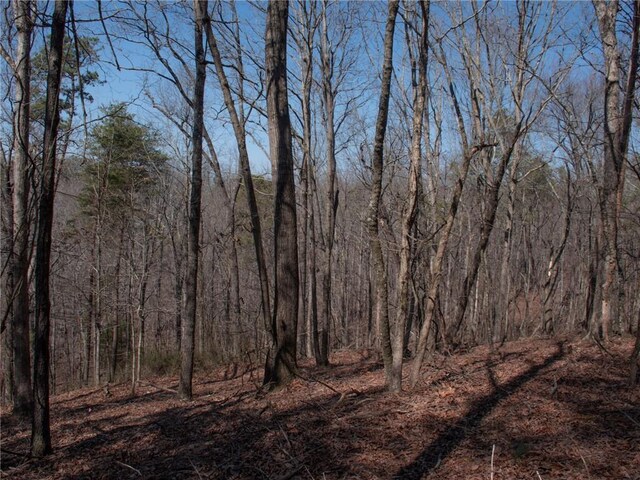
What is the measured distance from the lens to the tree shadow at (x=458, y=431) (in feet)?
13.3

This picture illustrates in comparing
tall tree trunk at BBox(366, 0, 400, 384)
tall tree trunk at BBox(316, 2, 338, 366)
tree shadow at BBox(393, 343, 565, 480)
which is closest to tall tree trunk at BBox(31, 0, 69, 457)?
tall tree trunk at BBox(366, 0, 400, 384)

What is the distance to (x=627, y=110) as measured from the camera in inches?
256

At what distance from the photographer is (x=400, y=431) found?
15.8 feet

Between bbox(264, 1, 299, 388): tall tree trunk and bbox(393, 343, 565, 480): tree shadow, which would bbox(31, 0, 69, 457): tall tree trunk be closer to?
bbox(264, 1, 299, 388): tall tree trunk

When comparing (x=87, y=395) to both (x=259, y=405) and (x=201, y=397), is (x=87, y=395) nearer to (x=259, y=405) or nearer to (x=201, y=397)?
(x=201, y=397)

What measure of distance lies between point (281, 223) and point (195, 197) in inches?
55.3

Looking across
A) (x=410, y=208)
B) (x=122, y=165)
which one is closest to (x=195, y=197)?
(x=410, y=208)

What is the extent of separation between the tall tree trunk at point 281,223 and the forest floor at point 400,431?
0.42 m

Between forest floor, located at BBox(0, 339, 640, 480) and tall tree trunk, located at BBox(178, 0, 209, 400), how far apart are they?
2.99 feet

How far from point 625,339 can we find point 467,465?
4.21 m

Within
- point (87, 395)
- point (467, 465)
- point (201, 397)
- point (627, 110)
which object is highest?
point (627, 110)

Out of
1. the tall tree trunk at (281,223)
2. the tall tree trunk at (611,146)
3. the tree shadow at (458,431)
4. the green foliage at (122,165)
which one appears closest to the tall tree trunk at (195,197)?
the tall tree trunk at (281,223)

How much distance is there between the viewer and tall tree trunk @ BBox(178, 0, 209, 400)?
7.41 meters

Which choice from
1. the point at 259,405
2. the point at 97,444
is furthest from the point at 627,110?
the point at 97,444
